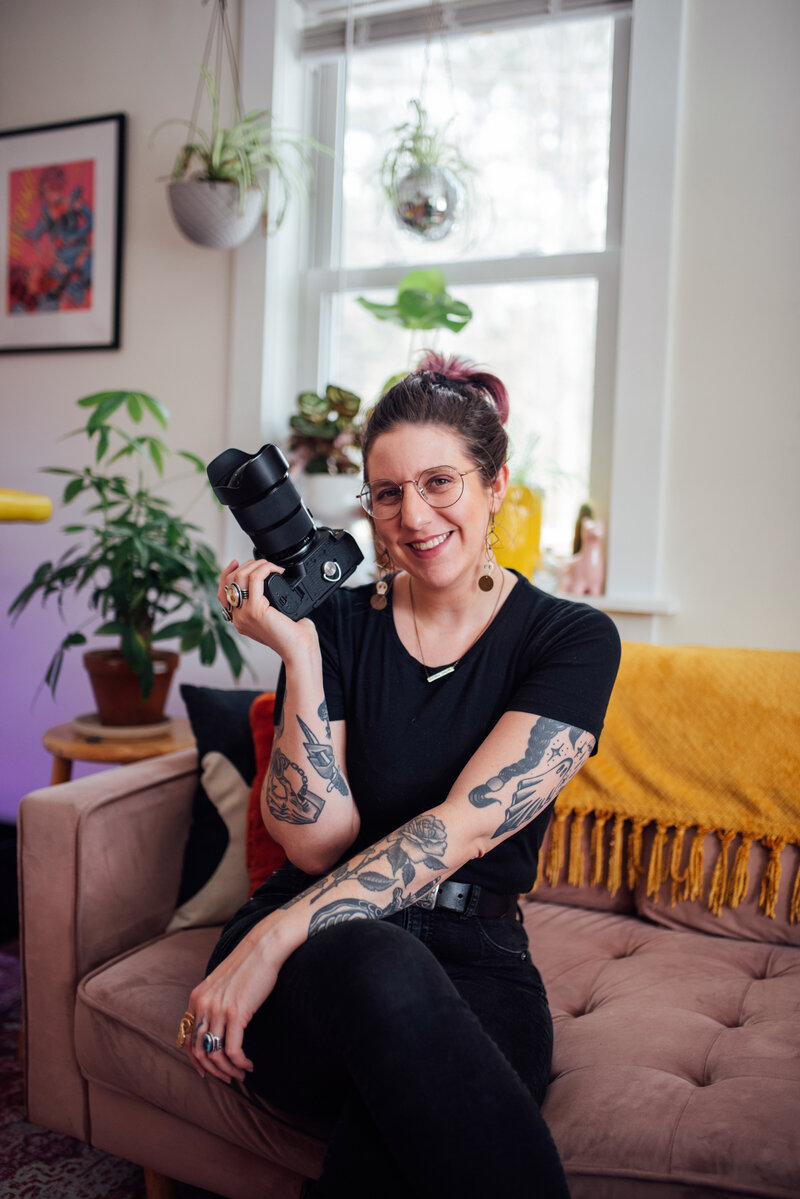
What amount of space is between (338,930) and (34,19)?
2736 millimetres

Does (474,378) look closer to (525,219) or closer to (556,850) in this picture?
(556,850)

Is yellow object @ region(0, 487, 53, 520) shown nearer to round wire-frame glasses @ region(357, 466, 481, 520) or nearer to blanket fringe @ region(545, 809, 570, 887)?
round wire-frame glasses @ region(357, 466, 481, 520)

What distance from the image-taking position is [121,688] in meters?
1.93

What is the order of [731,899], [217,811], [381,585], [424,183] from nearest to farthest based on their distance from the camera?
1. [381,585]
2. [731,899]
3. [217,811]
4. [424,183]

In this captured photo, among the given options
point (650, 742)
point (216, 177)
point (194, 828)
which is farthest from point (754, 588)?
point (216, 177)

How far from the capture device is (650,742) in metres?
1.53

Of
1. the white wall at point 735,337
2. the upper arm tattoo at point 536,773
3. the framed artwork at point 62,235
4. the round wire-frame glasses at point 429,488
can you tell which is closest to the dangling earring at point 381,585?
the round wire-frame glasses at point 429,488

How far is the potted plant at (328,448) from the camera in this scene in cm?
213

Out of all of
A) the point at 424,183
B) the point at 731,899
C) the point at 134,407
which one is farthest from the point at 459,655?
the point at 424,183

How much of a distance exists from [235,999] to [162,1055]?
0.97 ft

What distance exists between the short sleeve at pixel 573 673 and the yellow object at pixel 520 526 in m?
0.74

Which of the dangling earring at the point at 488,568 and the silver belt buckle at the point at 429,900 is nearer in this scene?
the silver belt buckle at the point at 429,900

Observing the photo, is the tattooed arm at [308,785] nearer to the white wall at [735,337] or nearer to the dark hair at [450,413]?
the dark hair at [450,413]

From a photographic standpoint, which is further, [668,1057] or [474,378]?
[474,378]
